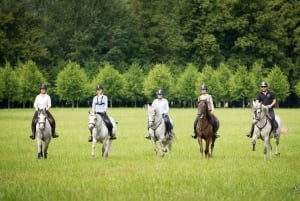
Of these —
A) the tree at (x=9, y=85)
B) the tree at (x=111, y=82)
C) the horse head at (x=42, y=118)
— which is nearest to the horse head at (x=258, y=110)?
the horse head at (x=42, y=118)

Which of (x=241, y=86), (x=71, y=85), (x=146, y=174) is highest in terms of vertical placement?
(x=71, y=85)

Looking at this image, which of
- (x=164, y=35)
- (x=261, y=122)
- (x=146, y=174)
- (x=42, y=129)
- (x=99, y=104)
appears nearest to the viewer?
(x=146, y=174)

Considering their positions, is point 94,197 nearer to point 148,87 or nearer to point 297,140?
point 297,140

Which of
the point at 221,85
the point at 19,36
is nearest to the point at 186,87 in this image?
the point at 221,85

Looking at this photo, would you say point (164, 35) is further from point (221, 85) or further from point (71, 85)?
point (71, 85)

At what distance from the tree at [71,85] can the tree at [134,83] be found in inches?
282

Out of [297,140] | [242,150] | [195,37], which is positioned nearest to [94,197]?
[242,150]

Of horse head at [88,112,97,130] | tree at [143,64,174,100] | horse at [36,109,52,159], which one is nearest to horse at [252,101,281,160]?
horse head at [88,112,97,130]

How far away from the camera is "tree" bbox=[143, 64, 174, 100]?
91.9 meters

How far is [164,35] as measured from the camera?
340 ft

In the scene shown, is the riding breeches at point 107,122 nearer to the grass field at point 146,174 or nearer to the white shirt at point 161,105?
the grass field at point 146,174

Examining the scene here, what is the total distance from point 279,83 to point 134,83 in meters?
22.9

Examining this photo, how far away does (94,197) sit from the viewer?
40.8ft

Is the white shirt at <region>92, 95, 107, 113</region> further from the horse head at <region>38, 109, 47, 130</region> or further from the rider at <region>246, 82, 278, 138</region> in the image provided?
the rider at <region>246, 82, 278, 138</region>
